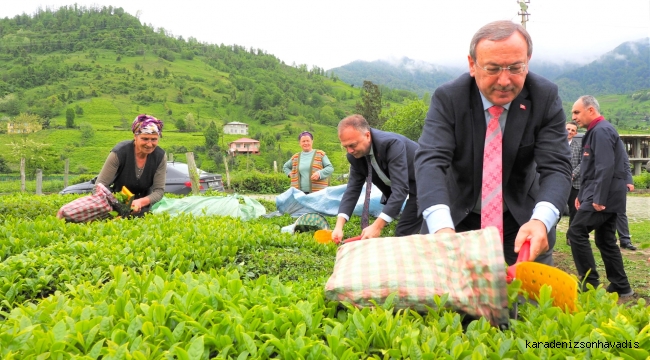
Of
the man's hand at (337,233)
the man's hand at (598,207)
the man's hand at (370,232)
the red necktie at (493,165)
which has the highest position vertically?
the red necktie at (493,165)

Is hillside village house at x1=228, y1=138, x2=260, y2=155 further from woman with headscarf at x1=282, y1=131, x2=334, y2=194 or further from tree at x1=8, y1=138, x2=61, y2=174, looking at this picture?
woman with headscarf at x1=282, y1=131, x2=334, y2=194

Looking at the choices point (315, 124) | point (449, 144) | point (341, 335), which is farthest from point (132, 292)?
point (315, 124)

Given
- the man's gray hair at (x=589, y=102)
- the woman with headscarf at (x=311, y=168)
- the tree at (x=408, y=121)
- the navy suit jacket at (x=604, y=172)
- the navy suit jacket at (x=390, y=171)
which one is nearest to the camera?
the navy suit jacket at (x=390, y=171)

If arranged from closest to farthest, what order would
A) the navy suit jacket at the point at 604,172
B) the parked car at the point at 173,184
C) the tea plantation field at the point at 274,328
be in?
1. the tea plantation field at the point at 274,328
2. the navy suit jacket at the point at 604,172
3. the parked car at the point at 173,184

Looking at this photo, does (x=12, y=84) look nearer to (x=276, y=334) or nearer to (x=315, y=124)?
(x=315, y=124)

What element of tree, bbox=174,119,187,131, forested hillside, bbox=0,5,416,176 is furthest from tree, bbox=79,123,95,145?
tree, bbox=174,119,187,131

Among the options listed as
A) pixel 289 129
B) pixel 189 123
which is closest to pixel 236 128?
pixel 289 129

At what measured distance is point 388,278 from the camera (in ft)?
5.98

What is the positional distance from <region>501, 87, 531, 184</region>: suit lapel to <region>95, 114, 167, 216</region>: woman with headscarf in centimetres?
375

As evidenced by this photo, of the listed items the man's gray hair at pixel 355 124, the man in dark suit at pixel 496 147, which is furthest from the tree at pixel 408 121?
the man in dark suit at pixel 496 147

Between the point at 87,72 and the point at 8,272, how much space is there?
99386mm

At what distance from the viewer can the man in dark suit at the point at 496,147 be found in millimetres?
2086

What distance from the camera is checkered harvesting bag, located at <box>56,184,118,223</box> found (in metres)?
5.01

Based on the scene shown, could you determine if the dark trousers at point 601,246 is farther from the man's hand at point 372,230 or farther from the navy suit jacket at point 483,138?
the navy suit jacket at point 483,138
